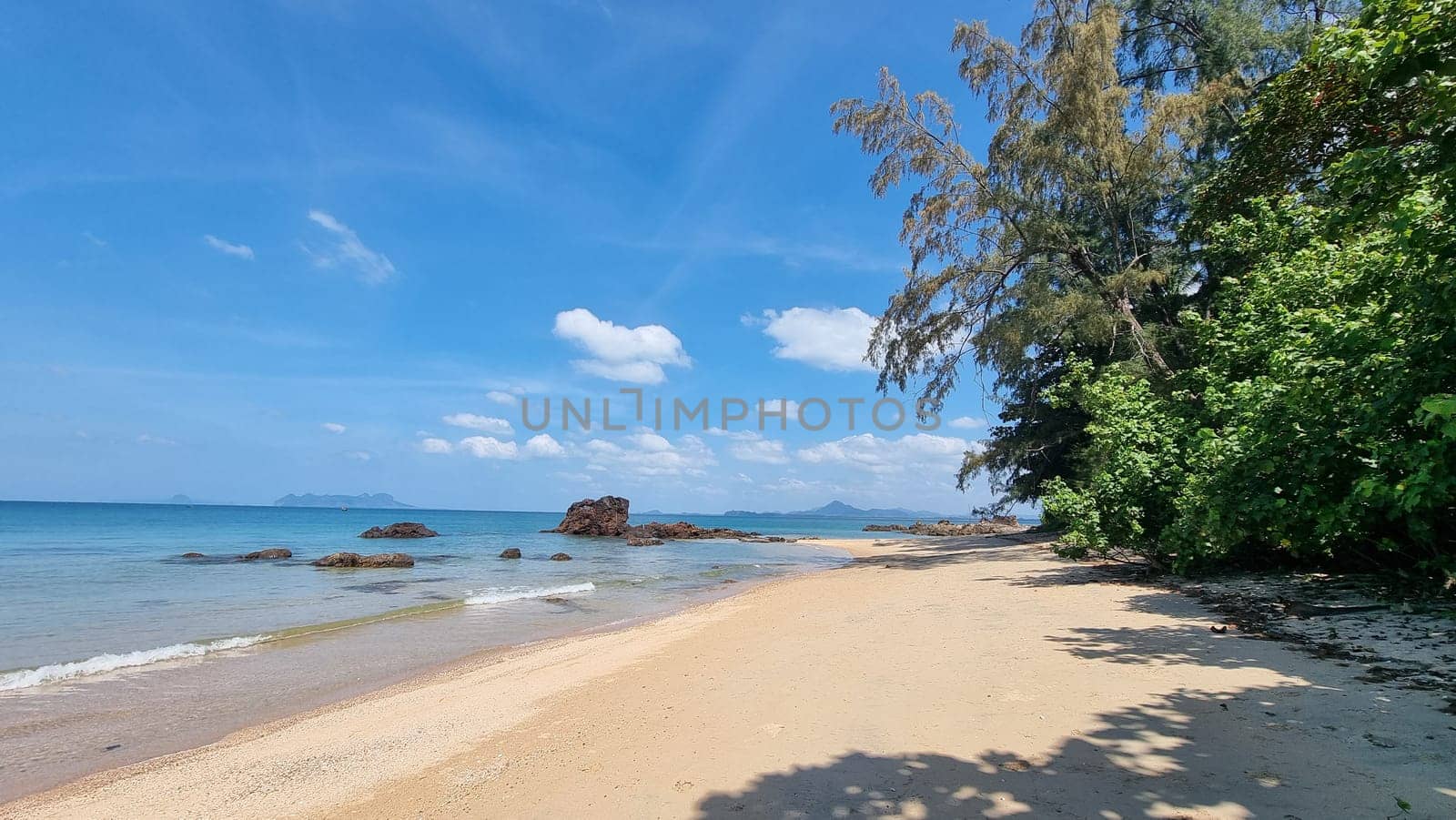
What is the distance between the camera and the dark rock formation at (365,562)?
23750 mm

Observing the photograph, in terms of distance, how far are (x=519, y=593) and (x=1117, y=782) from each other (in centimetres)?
1508

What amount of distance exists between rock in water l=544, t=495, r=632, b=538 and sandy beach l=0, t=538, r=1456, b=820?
4416 centimetres

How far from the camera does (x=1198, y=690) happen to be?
14.5 ft

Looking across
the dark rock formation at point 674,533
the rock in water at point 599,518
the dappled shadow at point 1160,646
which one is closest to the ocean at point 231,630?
the dappled shadow at point 1160,646

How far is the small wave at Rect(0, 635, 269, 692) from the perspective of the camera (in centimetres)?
792

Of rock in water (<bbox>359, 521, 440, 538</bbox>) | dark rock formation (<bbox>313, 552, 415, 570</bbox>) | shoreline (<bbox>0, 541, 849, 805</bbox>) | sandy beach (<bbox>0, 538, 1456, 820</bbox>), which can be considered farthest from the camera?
rock in water (<bbox>359, 521, 440, 538</bbox>)

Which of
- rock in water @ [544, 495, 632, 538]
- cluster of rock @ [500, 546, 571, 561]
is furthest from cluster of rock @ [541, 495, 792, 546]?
cluster of rock @ [500, 546, 571, 561]

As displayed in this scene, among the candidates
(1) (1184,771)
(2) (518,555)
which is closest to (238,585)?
(2) (518,555)

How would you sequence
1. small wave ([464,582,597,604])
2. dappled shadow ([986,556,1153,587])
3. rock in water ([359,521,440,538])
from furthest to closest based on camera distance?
1. rock in water ([359,521,440,538])
2. small wave ([464,582,597,604])
3. dappled shadow ([986,556,1153,587])

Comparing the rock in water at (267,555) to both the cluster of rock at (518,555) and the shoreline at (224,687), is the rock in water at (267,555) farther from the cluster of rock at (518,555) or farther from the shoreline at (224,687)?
the shoreline at (224,687)

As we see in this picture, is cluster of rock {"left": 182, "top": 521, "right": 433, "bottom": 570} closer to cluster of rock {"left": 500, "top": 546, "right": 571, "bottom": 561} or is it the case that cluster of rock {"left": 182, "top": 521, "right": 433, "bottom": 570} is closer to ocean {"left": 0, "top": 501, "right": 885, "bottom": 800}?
cluster of rock {"left": 500, "top": 546, "right": 571, "bottom": 561}

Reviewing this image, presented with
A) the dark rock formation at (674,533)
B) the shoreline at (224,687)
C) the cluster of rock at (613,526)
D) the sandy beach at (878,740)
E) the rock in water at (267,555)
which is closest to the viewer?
→ the sandy beach at (878,740)

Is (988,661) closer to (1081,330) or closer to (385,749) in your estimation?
(385,749)

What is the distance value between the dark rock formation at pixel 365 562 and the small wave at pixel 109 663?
47.5 ft
